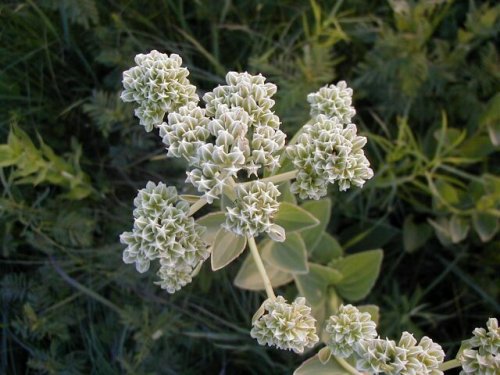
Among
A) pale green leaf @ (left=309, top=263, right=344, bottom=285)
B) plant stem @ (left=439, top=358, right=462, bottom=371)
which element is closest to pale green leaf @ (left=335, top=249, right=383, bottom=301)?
pale green leaf @ (left=309, top=263, right=344, bottom=285)

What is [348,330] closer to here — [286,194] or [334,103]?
[286,194]

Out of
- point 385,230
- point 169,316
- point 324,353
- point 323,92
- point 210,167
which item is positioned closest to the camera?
point 210,167

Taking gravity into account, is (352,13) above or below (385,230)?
above

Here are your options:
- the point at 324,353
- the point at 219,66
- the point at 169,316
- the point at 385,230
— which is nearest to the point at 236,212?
the point at 324,353

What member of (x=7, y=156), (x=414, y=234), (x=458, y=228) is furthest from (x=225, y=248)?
(x=458, y=228)

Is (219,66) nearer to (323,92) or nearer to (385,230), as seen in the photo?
(323,92)

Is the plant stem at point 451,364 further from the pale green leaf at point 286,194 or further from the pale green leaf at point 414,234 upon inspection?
the pale green leaf at point 414,234

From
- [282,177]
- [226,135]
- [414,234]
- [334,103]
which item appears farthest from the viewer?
[414,234]
